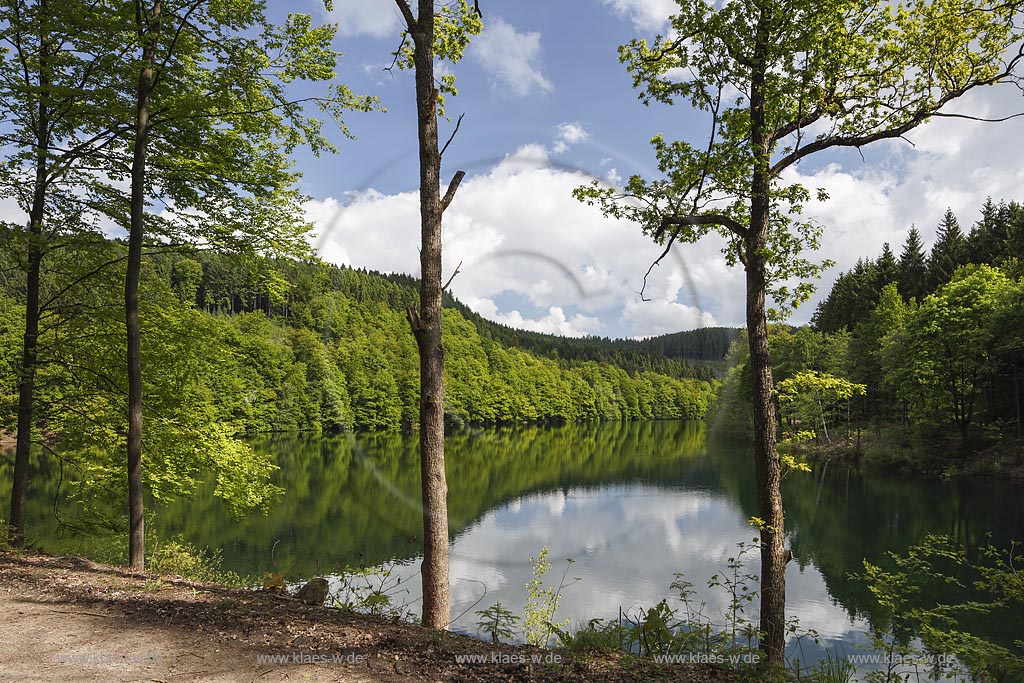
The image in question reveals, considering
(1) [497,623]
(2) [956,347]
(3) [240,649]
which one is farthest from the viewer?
(2) [956,347]

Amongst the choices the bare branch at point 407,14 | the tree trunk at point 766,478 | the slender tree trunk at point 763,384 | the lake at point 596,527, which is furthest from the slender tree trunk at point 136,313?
the tree trunk at point 766,478

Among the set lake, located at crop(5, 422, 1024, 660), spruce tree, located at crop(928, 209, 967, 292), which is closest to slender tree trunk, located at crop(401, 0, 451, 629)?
lake, located at crop(5, 422, 1024, 660)

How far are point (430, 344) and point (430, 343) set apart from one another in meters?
0.01

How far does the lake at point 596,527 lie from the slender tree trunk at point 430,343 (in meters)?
0.68

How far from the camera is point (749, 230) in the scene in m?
7.59

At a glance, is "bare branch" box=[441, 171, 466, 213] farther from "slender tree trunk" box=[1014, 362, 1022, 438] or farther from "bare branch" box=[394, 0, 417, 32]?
"slender tree trunk" box=[1014, 362, 1022, 438]

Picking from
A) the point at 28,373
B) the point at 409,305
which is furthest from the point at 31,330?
the point at 409,305

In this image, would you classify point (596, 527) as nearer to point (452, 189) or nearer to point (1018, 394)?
point (452, 189)

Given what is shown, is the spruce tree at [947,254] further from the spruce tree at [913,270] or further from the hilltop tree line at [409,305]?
the hilltop tree line at [409,305]

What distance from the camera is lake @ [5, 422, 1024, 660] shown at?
1473cm

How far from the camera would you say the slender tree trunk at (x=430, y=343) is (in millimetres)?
6367

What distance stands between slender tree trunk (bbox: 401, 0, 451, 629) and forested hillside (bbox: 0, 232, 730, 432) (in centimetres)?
475

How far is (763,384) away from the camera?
7469 mm

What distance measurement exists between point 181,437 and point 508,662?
7.83 meters
